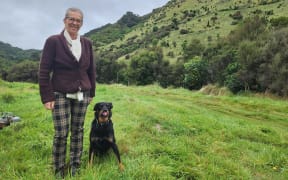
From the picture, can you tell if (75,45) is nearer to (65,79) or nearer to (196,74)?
(65,79)

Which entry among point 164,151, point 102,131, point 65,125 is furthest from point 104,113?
point 164,151

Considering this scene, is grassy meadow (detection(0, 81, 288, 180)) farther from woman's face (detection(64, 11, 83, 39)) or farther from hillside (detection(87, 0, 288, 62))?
hillside (detection(87, 0, 288, 62))

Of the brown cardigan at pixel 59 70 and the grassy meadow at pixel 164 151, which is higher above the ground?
the brown cardigan at pixel 59 70

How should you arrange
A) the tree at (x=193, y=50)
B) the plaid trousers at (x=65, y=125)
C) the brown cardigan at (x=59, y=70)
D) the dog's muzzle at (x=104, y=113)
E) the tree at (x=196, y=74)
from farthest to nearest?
1. the tree at (x=193, y=50)
2. the tree at (x=196, y=74)
3. the dog's muzzle at (x=104, y=113)
4. the plaid trousers at (x=65, y=125)
5. the brown cardigan at (x=59, y=70)

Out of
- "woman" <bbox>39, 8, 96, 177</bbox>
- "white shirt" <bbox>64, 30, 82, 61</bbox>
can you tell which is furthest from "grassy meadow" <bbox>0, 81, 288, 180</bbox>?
"white shirt" <bbox>64, 30, 82, 61</bbox>

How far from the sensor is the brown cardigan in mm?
3484

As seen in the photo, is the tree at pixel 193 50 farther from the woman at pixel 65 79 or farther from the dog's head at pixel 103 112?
the woman at pixel 65 79

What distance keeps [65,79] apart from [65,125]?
0.61m

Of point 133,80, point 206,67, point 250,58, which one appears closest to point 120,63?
point 133,80

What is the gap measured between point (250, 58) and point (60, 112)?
24355 mm

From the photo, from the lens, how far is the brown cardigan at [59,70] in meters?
3.48

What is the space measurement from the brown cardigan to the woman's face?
0.13 m

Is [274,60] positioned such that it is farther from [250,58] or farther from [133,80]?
[133,80]

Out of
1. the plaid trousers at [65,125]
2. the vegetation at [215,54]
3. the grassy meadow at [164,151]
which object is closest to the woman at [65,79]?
the plaid trousers at [65,125]
